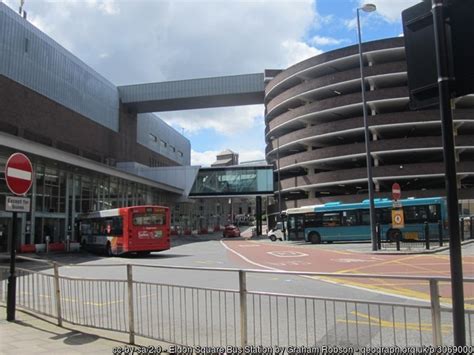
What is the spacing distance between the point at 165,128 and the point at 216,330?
246 ft

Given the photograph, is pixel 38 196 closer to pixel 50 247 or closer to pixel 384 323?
pixel 50 247

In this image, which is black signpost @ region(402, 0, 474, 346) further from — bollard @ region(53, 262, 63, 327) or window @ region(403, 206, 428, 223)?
window @ region(403, 206, 428, 223)

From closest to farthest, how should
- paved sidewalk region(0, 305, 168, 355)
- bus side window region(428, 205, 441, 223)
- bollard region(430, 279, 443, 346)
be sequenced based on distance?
bollard region(430, 279, 443, 346) < paved sidewalk region(0, 305, 168, 355) < bus side window region(428, 205, 441, 223)

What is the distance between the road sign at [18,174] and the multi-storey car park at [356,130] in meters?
48.7

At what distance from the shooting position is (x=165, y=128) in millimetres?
80125

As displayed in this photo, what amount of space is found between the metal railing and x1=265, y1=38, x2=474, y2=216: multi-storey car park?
161ft

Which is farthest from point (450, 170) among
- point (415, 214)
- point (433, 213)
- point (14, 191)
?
point (415, 214)

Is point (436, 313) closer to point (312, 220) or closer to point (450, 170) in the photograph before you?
point (450, 170)

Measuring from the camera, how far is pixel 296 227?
3784cm

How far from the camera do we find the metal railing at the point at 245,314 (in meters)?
4.96

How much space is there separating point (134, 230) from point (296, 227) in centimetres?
1603

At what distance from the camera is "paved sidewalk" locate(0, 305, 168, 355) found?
6.39m

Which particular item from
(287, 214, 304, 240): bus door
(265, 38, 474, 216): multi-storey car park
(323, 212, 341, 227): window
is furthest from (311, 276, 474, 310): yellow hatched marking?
(265, 38, 474, 216): multi-storey car park

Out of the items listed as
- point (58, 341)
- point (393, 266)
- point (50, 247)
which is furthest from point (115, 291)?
point (50, 247)
